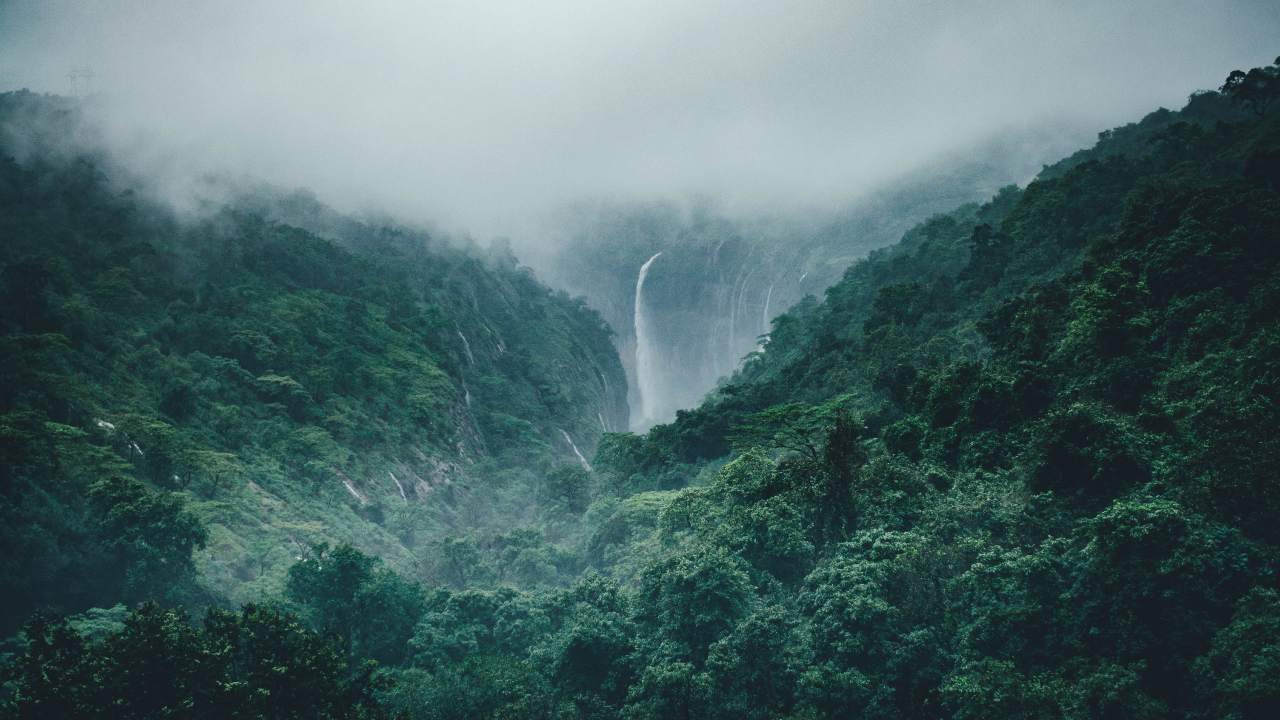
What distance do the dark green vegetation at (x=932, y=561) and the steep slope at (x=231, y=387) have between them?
2.80ft

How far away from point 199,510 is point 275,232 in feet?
135

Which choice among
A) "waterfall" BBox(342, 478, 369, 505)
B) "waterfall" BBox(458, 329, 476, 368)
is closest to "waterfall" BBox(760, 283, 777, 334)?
"waterfall" BBox(458, 329, 476, 368)

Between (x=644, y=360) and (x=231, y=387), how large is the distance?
83035 millimetres

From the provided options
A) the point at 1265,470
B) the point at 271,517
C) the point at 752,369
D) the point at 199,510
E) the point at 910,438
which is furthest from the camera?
the point at 752,369

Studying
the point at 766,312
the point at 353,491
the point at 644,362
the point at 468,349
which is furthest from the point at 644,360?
the point at 353,491

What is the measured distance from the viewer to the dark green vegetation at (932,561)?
15.8 metres

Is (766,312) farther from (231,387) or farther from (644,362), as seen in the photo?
(231,387)

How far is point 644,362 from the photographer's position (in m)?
127

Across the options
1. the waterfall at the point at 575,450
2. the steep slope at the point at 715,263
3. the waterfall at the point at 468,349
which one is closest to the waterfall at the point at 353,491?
the waterfall at the point at 468,349

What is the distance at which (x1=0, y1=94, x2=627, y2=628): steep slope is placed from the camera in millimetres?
31344

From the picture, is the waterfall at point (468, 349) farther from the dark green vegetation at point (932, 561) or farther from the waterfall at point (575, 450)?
the dark green vegetation at point (932, 561)

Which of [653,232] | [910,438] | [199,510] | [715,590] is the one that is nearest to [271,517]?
[199,510]

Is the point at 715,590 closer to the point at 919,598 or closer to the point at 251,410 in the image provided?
the point at 919,598

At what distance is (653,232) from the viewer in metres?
135
